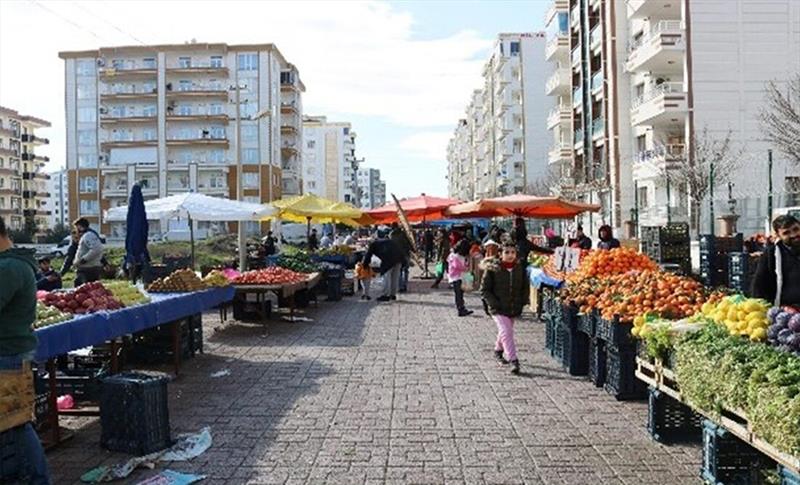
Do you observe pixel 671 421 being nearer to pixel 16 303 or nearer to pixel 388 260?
pixel 16 303

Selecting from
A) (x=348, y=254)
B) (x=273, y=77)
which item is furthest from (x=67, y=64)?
(x=348, y=254)

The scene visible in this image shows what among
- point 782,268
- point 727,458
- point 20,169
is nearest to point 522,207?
point 782,268

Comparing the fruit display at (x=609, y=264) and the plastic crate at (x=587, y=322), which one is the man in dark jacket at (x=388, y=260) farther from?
the plastic crate at (x=587, y=322)

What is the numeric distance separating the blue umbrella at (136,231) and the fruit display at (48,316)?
6.43 metres

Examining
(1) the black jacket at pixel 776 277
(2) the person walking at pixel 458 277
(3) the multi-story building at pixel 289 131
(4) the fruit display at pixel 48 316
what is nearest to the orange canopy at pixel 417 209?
(2) the person walking at pixel 458 277

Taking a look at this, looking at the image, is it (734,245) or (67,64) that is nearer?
(734,245)

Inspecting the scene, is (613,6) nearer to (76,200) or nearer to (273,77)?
(273,77)

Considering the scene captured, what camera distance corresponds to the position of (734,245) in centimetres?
1870

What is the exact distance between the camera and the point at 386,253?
20.1 metres

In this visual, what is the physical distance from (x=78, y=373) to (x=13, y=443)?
3.48 metres

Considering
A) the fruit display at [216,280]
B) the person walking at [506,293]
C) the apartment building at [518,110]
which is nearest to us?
the person walking at [506,293]

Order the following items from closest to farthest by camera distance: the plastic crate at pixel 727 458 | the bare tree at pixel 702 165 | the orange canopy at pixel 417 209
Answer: the plastic crate at pixel 727 458, the orange canopy at pixel 417 209, the bare tree at pixel 702 165

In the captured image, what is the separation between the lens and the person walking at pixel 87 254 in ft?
45.3

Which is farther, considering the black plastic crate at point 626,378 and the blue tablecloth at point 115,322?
the black plastic crate at point 626,378
